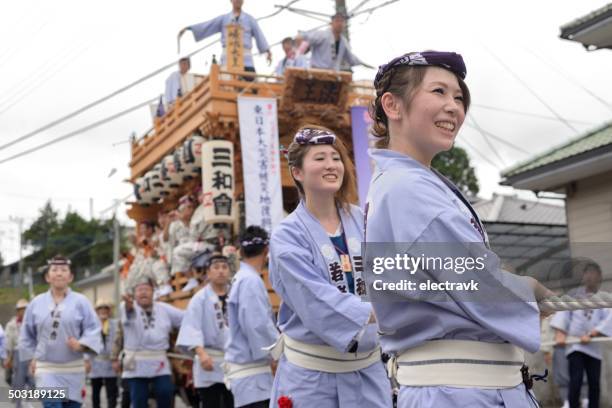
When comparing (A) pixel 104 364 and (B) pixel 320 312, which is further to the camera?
(A) pixel 104 364

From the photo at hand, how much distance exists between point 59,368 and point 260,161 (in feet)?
13.4

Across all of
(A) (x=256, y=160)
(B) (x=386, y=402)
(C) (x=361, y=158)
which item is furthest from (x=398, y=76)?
(C) (x=361, y=158)

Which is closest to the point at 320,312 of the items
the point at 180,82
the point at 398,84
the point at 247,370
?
the point at 398,84

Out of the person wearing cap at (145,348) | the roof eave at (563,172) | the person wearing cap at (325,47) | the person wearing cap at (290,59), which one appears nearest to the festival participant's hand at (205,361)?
the person wearing cap at (145,348)

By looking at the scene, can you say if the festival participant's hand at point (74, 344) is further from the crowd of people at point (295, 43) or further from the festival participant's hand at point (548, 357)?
the crowd of people at point (295, 43)

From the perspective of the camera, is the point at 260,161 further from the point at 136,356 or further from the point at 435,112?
the point at 435,112

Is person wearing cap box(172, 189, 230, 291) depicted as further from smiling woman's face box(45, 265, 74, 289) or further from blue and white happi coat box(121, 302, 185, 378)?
smiling woman's face box(45, 265, 74, 289)

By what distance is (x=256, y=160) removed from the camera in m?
9.90

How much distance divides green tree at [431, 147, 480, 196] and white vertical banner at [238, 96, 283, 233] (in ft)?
73.2

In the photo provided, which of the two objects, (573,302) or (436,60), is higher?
(436,60)

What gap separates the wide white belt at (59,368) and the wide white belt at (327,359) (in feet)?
13.4

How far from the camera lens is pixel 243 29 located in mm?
11164

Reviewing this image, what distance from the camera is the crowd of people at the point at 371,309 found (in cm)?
193

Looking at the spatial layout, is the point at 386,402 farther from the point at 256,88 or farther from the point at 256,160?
the point at 256,88
